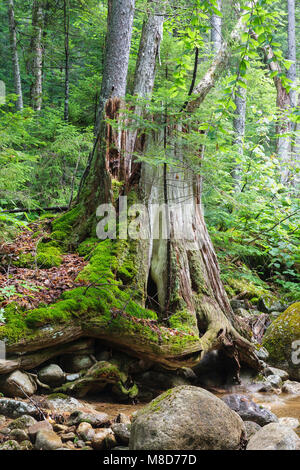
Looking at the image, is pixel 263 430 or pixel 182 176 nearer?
pixel 263 430

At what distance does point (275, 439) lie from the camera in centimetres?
344

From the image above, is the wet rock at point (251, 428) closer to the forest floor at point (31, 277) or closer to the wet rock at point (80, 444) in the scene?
the wet rock at point (80, 444)

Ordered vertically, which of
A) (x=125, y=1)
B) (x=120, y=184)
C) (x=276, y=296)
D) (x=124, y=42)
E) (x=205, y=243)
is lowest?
(x=276, y=296)

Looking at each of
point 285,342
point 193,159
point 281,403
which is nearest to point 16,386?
point 281,403

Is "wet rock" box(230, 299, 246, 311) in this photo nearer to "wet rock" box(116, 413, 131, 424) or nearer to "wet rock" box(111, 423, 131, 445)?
"wet rock" box(116, 413, 131, 424)

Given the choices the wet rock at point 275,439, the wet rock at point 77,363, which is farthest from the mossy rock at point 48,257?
the wet rock at point 275,439

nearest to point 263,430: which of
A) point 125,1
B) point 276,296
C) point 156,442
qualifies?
point 156,442

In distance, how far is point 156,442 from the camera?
10.8 ft

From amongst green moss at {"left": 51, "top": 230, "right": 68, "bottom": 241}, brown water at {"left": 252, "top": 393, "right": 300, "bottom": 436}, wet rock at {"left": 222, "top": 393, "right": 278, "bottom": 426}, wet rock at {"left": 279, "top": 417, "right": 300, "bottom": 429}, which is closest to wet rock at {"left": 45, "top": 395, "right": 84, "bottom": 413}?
wet rock at {"left": 222, "top": 393, "right": 278, "bottom": 426}

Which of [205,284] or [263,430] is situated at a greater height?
[205,284]

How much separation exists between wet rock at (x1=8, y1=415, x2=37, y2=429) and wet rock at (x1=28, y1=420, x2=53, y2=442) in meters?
0.06

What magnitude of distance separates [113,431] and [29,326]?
1.47 meters

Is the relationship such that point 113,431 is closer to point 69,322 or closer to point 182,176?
point 69,322

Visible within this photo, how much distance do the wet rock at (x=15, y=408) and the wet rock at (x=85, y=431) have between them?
0.49 metres
